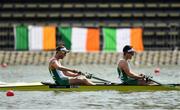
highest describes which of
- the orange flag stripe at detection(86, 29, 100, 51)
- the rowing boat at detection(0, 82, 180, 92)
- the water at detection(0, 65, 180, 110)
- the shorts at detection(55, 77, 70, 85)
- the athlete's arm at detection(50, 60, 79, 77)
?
the orange flag stripe at detection(86, 29, 100, 51)

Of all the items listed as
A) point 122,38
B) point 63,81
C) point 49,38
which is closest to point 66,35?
point 49,38

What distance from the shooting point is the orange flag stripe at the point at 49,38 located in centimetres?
4975

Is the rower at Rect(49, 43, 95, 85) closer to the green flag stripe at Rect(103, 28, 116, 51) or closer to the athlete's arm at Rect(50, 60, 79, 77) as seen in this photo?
the athlete's arm at Rect(50, 60, 79, 77)

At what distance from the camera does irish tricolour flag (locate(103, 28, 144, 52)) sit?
159 feet

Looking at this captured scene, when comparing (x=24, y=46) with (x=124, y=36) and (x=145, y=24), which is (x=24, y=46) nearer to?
(x=124, y=36)

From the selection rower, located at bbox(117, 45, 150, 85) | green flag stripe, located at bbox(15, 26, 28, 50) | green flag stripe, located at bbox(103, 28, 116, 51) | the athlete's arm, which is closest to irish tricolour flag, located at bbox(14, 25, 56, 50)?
green flag stripe, located at bbox(15, 26, 28, 50)

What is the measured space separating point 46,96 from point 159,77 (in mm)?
13563

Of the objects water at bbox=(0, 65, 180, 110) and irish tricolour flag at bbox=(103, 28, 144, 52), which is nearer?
water at bbox=(0, 65, 180, 110)

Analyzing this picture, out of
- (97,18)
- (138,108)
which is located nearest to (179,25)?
(97,18)

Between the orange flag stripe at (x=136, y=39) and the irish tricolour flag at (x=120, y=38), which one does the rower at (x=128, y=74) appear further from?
the orange flag stripe at (x=136, y=39)

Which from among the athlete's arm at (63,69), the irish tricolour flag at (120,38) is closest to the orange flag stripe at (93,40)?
the irish tricolour flag at (120,38)

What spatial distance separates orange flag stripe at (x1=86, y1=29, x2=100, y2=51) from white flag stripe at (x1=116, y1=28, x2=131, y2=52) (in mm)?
1612

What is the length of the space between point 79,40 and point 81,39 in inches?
6.0

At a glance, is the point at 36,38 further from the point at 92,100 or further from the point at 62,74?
the point at 92,100
